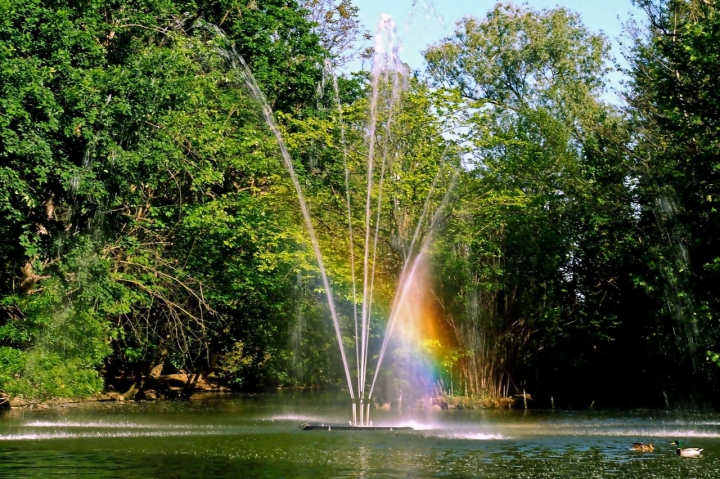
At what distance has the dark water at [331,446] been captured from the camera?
67.6ft

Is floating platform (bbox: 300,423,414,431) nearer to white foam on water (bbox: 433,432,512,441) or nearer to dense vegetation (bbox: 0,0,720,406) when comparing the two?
white foam on water (bbox: 433,432,512,441)

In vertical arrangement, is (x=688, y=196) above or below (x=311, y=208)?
below

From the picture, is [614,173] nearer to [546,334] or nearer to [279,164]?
[546,334]

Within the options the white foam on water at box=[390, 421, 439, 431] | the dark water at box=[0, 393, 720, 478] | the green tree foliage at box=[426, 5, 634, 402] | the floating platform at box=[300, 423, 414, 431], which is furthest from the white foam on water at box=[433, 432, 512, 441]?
the green tree foliage at box=[426, 5, 634, 402]

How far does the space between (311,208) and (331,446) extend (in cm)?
2337

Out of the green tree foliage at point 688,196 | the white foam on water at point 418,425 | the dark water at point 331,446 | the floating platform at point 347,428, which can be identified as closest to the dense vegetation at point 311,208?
the green tree foliage at point 688,196

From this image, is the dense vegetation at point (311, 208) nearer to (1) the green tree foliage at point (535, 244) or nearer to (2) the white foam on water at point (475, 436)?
(1) the green tree foliage at point (535, 244)

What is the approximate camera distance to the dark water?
20.6 meters

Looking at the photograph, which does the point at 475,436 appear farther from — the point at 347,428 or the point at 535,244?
the point at 535,244

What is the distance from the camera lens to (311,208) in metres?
47.6

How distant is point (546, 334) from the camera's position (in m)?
52.3

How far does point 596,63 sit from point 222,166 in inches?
1416

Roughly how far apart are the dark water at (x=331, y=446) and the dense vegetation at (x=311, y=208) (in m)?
4.17

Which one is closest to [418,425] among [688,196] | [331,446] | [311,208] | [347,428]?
[347,428]
